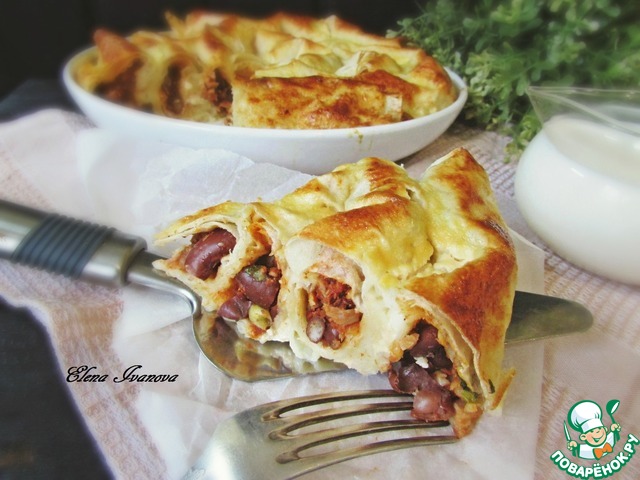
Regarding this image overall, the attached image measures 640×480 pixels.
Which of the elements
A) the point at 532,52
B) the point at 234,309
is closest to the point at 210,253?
the point at 234,309

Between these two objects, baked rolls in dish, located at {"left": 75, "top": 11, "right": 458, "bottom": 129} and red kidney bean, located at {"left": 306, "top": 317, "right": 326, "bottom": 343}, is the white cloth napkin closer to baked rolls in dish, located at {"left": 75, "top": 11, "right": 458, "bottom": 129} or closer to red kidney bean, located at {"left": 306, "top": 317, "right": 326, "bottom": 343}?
red kidney bean, located at {"left": 306, "top": 317, "right": 326, "bottom": 343}

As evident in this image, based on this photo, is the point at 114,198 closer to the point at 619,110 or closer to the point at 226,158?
the point at 226,158

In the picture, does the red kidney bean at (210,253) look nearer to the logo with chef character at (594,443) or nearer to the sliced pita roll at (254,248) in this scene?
the sliced pita roll at (254,248)

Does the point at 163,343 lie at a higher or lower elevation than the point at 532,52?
lower

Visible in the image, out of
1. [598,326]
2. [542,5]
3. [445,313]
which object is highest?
[542,5]

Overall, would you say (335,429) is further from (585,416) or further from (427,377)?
(585,416)

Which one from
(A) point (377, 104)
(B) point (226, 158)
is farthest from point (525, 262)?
(B) point (226, 158)
